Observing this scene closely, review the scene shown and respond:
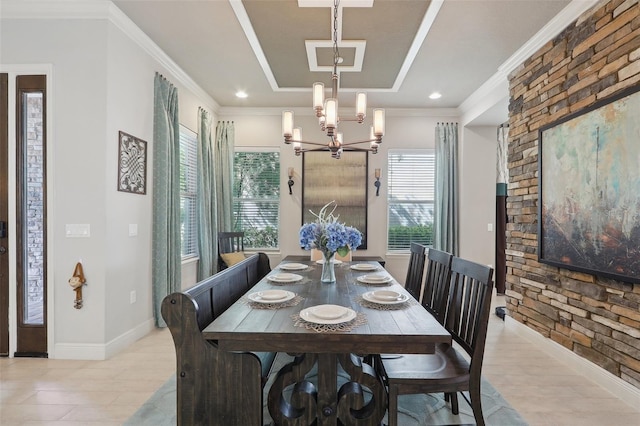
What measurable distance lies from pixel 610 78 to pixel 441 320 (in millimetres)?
2021

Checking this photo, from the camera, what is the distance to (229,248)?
488 cm

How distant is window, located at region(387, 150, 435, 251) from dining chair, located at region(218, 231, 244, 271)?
2.27m

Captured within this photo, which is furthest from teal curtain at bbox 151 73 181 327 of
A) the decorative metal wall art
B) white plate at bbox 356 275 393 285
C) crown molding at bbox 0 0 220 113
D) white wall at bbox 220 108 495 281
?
white plate at bbox 356 275 393 285

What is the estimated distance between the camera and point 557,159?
9.47ft

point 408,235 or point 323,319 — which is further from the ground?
point 408,235

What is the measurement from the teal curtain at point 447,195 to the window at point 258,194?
2423 millimetres

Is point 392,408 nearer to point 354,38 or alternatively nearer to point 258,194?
point 354,38

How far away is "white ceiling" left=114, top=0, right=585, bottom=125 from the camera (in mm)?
2689

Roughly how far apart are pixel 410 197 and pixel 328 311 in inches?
157

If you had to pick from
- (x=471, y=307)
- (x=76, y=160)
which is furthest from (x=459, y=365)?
(x=76, y=160)

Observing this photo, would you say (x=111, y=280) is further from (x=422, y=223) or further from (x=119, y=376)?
(x=422, y=223)

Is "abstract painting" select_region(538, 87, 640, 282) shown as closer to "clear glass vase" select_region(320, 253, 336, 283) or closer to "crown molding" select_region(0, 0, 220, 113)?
"clear glass vase" select_region(320, 253, 336, 283)

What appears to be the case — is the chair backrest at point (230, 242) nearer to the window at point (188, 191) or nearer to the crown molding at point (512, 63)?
the window at point (188, 191)

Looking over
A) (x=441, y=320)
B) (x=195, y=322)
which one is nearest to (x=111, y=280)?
(x=195, y=322)
